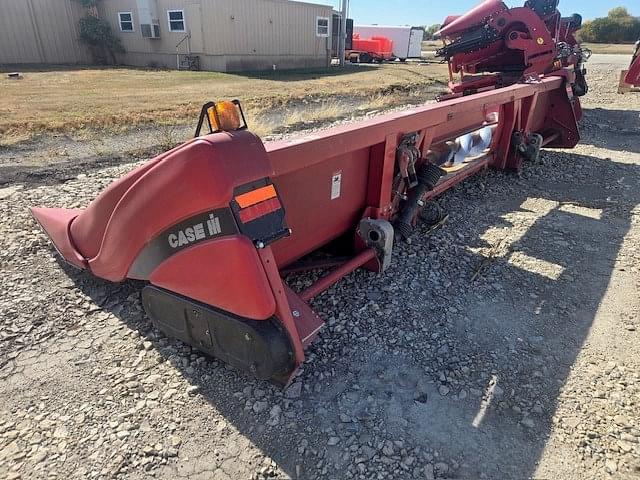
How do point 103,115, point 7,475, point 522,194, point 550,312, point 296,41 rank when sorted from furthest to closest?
point 296,41, point 103,115, point 522,194, point 550,312, point 7,475

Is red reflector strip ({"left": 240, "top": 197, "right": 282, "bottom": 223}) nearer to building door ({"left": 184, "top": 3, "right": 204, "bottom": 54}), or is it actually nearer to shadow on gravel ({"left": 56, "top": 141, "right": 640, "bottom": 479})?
shadow on gravel ({"left": 56, "top": 141, "right": 640, "bottom": 479})

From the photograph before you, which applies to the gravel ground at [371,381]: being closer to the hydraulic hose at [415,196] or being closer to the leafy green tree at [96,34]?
the hydraulic hose at [415,196]

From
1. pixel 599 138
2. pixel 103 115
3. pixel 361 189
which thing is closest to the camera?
pixel 361 189

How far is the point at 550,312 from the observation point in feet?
9.71

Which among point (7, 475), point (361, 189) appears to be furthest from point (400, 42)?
point (7, 475)

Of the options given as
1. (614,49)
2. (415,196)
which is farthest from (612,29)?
(415,196)

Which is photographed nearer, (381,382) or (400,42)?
(381,382)

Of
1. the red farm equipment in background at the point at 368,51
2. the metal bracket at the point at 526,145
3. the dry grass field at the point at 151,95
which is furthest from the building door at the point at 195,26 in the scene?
the metal bracket at the point at 526,145

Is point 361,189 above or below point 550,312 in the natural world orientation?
above

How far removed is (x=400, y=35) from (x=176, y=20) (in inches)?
700

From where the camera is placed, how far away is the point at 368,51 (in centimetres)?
Answer: 2997

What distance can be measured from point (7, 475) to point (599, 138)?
8953 millimetres

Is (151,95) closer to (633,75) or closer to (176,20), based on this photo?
(176,20)

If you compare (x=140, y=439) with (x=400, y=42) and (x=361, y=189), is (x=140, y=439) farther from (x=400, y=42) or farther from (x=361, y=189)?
(x=400, y=42)
